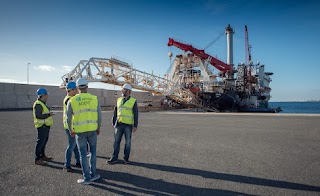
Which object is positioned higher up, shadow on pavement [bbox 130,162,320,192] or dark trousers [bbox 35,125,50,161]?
dark trousers [bbox 35,125,50,161]

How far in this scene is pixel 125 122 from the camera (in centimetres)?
457

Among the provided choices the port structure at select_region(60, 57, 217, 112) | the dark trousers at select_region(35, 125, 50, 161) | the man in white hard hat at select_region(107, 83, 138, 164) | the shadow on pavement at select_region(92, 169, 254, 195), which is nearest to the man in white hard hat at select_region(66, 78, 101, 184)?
the shadow on pavement at select_region(92, 169, 254, 195)

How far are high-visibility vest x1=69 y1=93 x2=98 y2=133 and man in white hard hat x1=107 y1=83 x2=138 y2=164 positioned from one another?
3.49 ft

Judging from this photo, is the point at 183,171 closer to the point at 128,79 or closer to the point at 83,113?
the point at 83,113

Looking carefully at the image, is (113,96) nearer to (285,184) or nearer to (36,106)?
(36,106)

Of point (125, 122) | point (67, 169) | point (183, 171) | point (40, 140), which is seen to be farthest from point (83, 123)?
point (183, 171)

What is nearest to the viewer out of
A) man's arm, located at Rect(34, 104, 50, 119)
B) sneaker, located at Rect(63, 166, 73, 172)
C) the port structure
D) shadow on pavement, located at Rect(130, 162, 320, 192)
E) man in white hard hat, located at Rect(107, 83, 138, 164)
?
shadow on pavement, located at Rect(130, 162, 320, 192)

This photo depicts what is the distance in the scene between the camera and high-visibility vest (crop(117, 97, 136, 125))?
4578mm

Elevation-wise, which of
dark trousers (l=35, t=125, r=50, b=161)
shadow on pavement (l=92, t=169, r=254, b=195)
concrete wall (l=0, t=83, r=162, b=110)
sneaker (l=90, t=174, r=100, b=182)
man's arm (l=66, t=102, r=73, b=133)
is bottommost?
shadow on pavement (l=92, t=169, r=254, b=195)

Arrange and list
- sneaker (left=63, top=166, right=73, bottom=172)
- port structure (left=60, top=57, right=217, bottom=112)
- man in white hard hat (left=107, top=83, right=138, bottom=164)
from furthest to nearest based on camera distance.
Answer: port structure (left=60, top=57, right=217, bottom=112) → man in white hard hat (left=107, top=83, right=138, bottom=164) → sneaker (left=63, top=166, right=73, bottom=172)

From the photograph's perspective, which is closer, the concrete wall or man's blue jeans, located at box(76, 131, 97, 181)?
man's blue jeans, located at box(76, 131, 97, 181)

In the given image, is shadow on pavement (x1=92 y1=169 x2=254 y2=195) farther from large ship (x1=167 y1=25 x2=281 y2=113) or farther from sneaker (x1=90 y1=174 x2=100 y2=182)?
large ship (x1=167 y1=25 x2=281 y2=113)

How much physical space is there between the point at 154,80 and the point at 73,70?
10289 mm

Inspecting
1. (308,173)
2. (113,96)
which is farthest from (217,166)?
(113,96)
